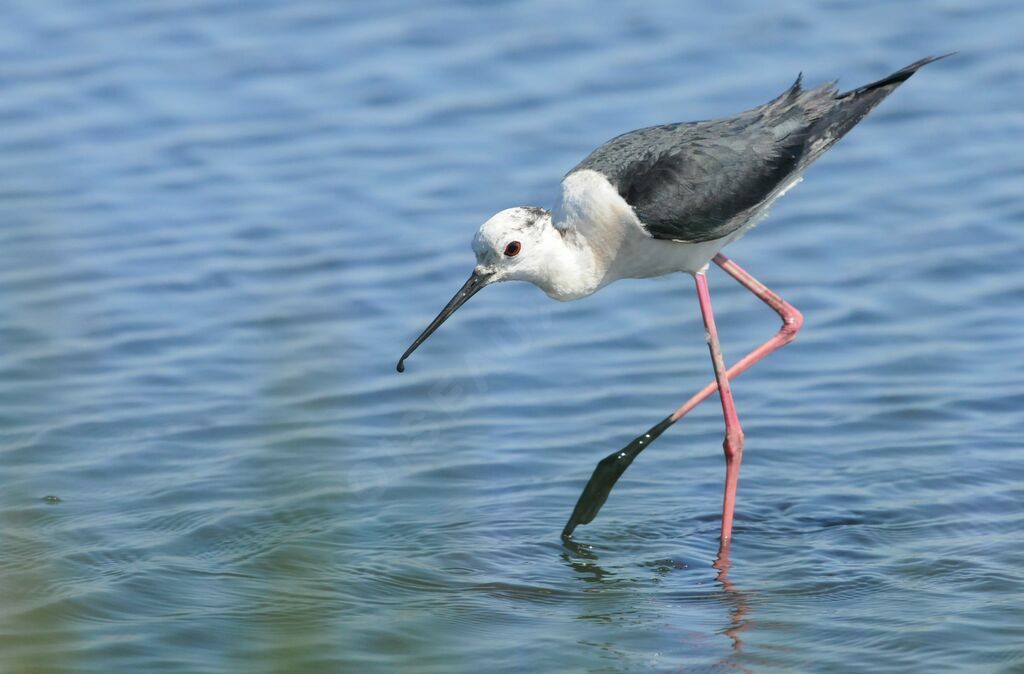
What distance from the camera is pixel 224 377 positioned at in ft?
28.3

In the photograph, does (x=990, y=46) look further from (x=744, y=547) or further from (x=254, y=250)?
(x=744, y=547)

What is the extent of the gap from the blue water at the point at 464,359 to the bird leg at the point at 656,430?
0.13 metres

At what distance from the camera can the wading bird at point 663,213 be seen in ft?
23.9

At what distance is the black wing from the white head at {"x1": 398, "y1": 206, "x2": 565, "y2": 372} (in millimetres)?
374

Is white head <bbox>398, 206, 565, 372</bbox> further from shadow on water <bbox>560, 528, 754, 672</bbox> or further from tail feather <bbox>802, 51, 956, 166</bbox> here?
tail feather <bbox>802, 51, 956, 166</bbox>

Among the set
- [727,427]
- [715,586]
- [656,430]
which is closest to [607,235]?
[656,430]

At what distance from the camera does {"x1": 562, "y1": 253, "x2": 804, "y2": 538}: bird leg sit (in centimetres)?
723

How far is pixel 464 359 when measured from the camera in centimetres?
888

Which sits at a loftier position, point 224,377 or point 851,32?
point 851,32

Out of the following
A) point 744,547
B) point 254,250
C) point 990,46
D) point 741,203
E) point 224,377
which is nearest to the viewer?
point 744,547

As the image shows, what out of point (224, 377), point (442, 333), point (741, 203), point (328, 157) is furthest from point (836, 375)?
point (328, 157)

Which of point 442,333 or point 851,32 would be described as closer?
point 442,333

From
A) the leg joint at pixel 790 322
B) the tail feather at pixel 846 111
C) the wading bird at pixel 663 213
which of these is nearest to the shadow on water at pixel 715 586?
the wading bird at pixel 663 213

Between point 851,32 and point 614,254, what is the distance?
5.47m
